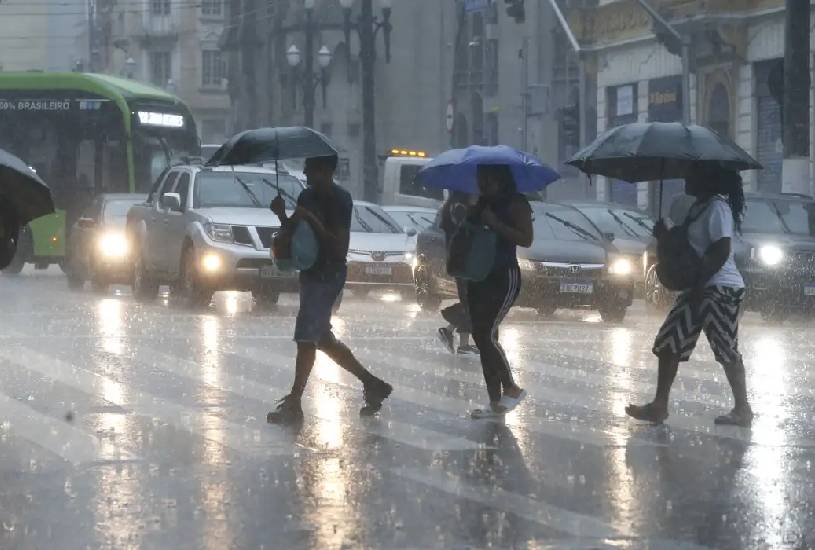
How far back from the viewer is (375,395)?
43.1ft

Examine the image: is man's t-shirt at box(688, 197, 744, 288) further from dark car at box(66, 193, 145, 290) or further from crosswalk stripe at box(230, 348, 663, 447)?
dark car at box(66, 193, 145, 290)

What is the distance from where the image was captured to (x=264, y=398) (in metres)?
14.4

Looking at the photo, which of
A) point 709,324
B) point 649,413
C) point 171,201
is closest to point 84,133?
point 171,201

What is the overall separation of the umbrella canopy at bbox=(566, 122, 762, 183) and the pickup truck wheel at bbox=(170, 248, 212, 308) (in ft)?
41.1

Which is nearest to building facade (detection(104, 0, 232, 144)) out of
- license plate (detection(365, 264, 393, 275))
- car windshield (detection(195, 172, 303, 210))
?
license plate (detection(365, 264, 393, 275))

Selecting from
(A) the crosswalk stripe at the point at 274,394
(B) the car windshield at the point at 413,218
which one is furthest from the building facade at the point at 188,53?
(A) the crosswalk stripe at the point at 274,394

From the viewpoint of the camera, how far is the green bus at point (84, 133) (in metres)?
36.3

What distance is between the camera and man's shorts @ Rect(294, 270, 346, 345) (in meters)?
12.9

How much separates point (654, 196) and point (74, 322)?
23.1 m

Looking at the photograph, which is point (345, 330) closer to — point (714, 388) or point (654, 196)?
point (714, 388)

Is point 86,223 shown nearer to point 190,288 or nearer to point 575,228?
point 190,288

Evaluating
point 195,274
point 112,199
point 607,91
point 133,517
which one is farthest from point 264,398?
point 607,91

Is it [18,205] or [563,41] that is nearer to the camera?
[18,205]

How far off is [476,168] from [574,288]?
36.9 feet
